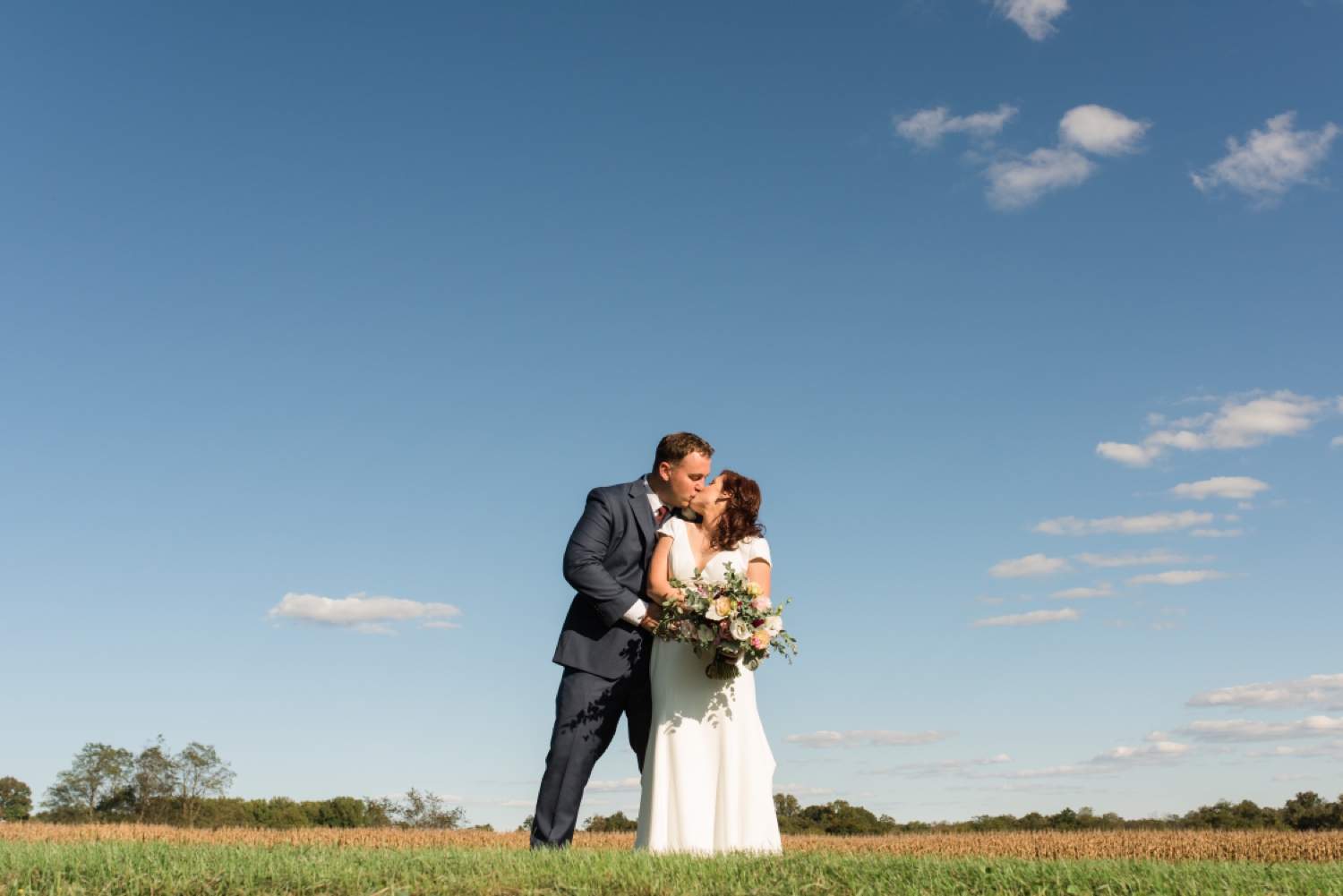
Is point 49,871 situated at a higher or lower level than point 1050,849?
higher

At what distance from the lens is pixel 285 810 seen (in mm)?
39656

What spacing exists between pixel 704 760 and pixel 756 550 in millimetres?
1849

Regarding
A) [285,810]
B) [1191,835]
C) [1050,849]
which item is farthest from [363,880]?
[285,810]

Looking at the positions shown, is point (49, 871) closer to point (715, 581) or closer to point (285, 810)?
point (715, 581)

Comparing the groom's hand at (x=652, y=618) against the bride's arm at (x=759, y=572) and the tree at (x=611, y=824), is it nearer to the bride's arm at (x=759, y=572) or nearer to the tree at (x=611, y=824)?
the bride's arm at (x=759, y=572)

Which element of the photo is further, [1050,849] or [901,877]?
[1050,849]

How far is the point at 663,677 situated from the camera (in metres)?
8.02

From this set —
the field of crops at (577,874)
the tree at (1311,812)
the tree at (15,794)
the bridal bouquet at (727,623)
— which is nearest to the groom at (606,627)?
the bridal bouquet at (727,623)

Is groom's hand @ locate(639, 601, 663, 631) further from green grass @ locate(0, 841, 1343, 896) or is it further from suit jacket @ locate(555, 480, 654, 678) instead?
green grass @ locate(0, 841, 1343, 896)

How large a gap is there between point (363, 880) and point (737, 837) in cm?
336

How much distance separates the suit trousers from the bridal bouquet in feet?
3.33

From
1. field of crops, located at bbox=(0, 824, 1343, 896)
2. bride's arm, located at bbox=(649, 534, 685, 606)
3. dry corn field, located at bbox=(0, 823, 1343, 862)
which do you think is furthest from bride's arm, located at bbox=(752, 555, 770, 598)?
dry corn field, located at bbox=(0, 823, 1343, 862)

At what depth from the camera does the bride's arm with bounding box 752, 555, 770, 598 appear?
8037 mm

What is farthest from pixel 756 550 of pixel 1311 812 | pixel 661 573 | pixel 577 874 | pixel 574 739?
Answer: pixel 1311 812
